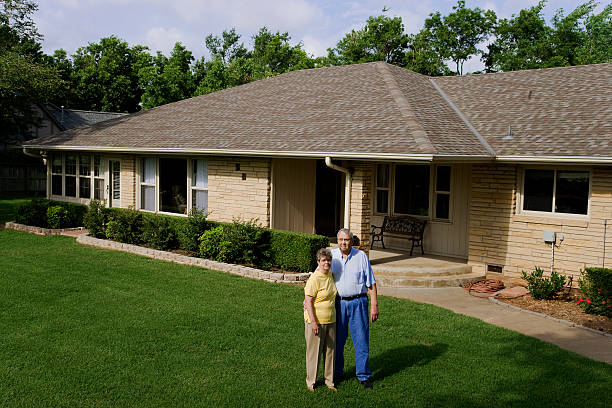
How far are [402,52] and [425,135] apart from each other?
3091 cm

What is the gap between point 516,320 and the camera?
31.4 ft

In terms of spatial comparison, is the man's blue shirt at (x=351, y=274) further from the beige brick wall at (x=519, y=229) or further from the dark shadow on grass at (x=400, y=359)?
the beige brick wall at (x=519, y=229)

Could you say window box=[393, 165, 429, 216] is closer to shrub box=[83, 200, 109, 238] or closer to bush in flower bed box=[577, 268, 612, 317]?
bush in flower bed box=[577, 268, 612, 317]

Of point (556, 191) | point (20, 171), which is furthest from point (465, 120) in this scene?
point (20, 171)

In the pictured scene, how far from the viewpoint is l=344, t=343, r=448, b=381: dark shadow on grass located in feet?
23.0

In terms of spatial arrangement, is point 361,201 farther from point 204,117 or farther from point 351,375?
point 204,117

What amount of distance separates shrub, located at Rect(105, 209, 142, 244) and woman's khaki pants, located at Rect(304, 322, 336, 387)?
989cm

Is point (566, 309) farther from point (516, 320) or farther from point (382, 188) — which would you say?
point (382, 188)

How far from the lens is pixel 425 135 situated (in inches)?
458

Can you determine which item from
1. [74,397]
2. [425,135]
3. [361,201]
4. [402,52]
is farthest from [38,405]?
[402,52]

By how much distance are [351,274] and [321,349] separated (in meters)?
0.88

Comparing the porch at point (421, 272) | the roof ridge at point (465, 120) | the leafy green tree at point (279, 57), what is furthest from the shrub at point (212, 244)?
the leafy green tree at point (279, 57)

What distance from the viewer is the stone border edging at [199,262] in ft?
38.2

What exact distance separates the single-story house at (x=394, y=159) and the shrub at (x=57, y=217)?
0.91m
